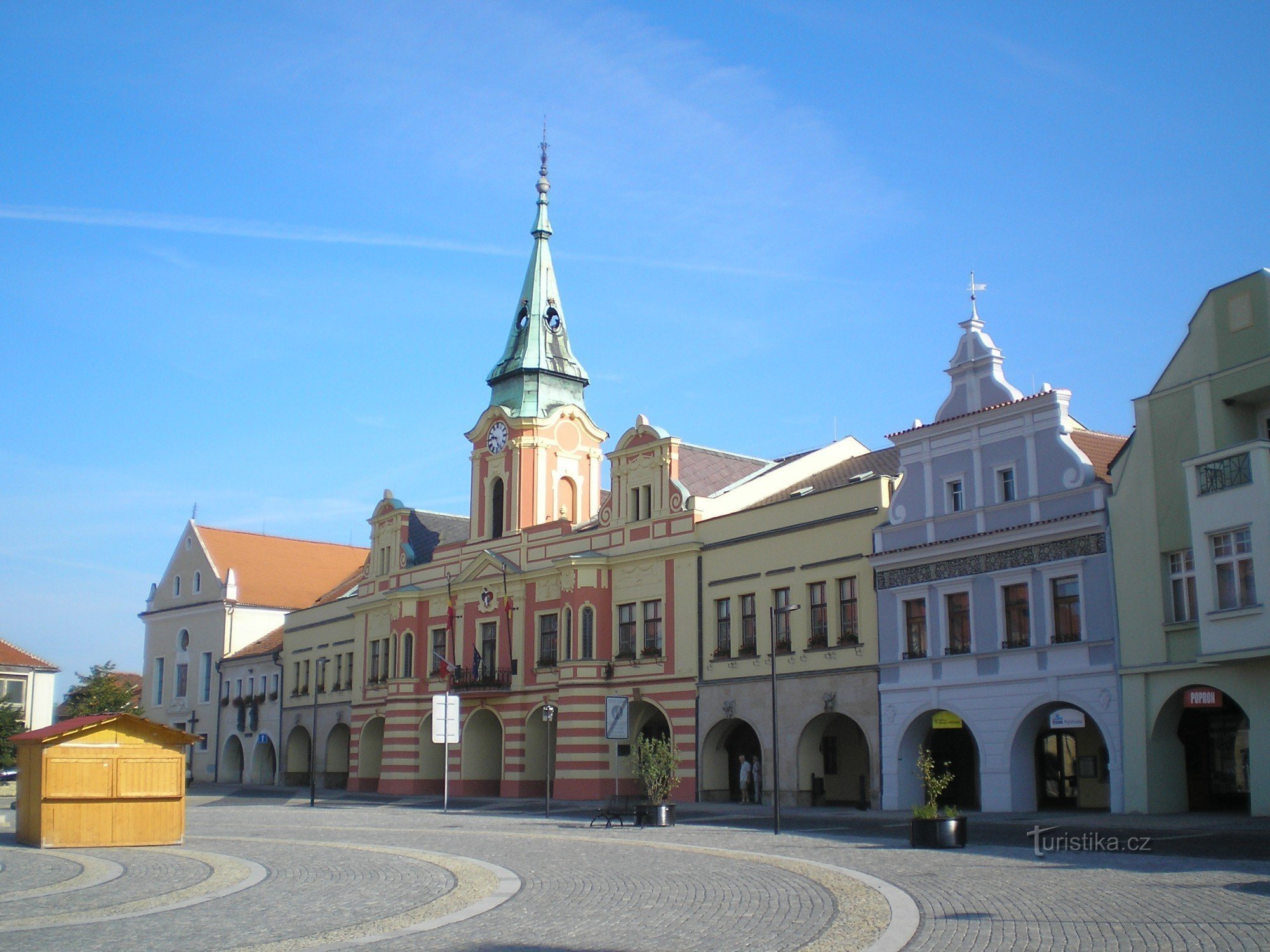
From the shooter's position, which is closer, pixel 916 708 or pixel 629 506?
pixel 916 708

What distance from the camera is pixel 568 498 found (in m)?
53.2

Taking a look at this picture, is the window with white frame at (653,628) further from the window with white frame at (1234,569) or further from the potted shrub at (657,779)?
the window with white frame at (1234,569)

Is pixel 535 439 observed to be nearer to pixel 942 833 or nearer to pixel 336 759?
pixel 336 759

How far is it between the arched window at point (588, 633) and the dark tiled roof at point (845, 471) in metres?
7.07

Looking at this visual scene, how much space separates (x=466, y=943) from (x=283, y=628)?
58352 millimetres

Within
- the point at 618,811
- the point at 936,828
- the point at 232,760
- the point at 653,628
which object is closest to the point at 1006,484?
the point at 618,811

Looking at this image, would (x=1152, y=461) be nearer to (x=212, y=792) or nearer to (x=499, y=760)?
(x=499, y=760)

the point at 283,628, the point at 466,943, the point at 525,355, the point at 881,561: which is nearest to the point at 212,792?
the point at 283,628

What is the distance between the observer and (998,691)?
32.9 meters

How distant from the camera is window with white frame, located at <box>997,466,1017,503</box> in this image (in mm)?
33281

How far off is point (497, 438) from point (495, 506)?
2.74 meters

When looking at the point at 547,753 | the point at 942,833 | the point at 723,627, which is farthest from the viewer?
the point at 723,627

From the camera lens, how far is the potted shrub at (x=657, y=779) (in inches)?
1190

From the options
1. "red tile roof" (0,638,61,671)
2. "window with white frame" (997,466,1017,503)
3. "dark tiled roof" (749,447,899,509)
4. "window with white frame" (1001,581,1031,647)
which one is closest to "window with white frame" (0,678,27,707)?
"red tile roof" (0,638,61,671)
